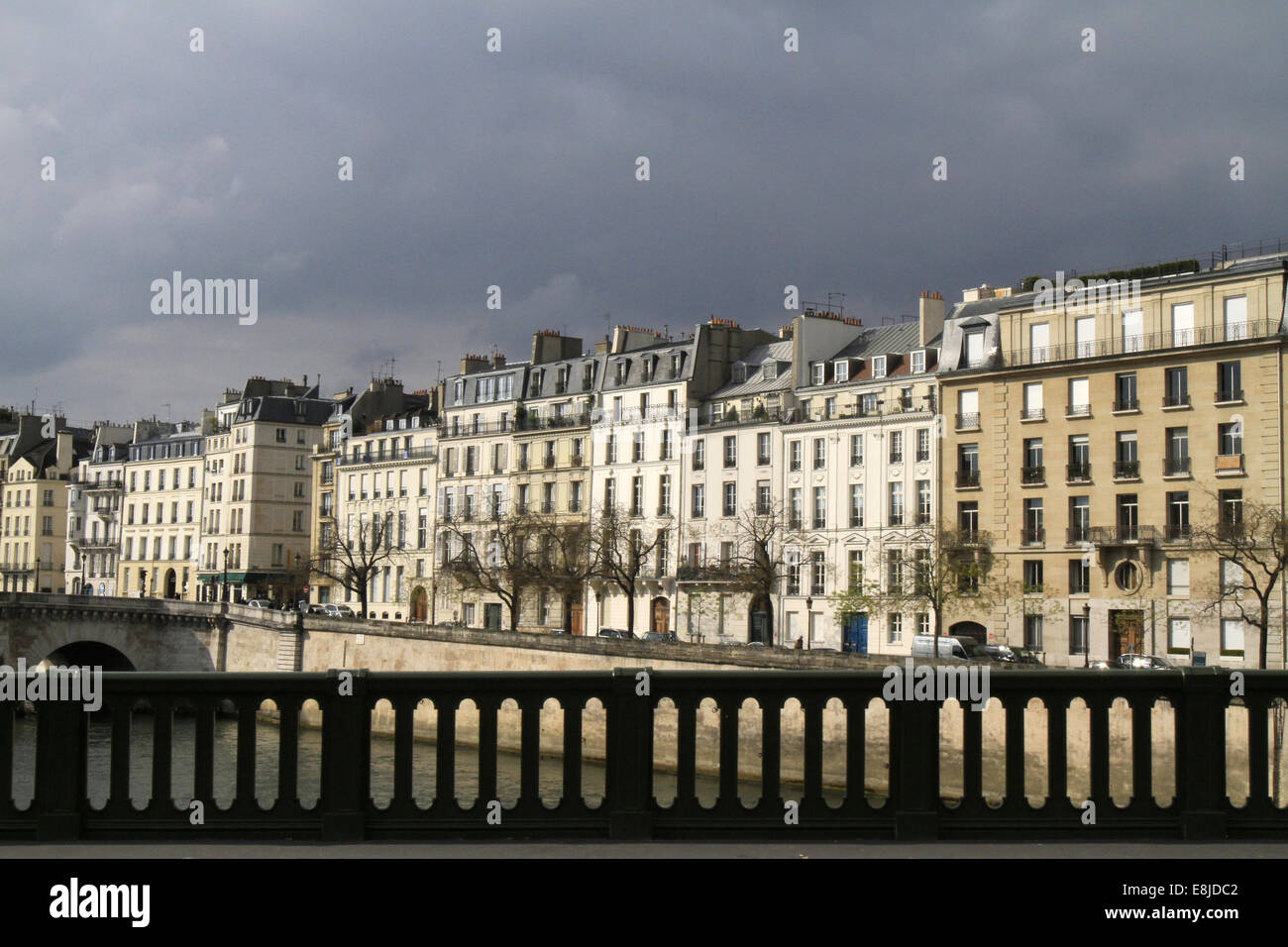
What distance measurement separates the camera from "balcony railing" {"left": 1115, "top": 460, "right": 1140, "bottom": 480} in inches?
2293

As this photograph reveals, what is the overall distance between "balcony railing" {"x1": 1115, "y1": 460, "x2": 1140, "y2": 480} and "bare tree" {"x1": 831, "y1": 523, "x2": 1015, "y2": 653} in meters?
6.13

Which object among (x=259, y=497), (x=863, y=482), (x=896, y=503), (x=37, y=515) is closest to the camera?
(x=896, y=503)

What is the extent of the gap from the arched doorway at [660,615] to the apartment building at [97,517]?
199ft

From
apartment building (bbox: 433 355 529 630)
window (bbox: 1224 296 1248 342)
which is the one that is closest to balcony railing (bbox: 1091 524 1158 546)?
window (bbox: 1224 296 1248 342)

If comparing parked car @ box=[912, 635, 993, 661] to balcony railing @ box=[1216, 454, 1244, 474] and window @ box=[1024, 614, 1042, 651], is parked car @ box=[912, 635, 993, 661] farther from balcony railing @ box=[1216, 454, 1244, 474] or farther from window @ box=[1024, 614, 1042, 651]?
balcony railing @ box=[1216, 454, 1244, 474]

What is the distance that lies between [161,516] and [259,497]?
14.9m

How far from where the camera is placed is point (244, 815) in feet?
34.3

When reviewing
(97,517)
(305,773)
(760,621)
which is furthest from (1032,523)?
(97,517)

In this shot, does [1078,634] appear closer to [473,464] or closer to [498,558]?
[498,558]

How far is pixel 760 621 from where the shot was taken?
7219cm

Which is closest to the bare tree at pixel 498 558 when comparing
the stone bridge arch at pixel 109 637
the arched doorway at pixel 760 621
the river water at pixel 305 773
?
the arched doorway at pixel 760 621

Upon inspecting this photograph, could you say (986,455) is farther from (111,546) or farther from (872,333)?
(111,546)

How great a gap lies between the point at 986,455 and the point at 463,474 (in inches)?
1531

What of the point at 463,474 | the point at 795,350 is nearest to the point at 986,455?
the point at 795,350
